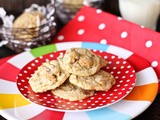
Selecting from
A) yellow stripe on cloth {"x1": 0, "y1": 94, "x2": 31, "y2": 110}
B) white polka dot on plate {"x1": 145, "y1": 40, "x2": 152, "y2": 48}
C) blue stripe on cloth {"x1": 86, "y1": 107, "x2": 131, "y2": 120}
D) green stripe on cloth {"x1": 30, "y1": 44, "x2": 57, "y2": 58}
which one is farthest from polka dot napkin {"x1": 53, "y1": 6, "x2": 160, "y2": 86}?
yellow stripe on cloth {"x1": 0, "y1": 94, "x2": 31, "y2": 110}

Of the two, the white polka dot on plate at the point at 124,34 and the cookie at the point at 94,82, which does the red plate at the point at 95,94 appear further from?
the white polka dot on plate at the point at 124,34

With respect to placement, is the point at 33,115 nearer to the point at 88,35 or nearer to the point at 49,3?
the point at 88,35

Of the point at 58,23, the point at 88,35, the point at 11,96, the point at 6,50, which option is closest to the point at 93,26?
the point at 88,35

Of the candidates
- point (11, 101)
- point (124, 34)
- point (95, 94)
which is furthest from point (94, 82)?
point (124, 34)

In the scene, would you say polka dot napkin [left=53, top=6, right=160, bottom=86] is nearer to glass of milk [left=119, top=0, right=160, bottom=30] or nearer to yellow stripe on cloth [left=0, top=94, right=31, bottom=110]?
glass of milk [left=119, top=0, right=160, bottom=30]

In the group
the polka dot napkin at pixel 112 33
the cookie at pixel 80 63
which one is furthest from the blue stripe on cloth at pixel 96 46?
the cookie at pixel 80 63

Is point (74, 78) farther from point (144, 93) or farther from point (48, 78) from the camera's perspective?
point (144, 93)

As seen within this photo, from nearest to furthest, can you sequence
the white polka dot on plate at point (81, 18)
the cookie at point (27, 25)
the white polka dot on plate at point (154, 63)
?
the white polka dot on plate at point (154, 63), the cookie at point (27, 25), the white polka dot on plate at point (81, 18)
